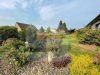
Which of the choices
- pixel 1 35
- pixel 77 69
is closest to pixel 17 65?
pixel 77 69

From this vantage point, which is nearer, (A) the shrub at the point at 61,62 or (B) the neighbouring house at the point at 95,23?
(A) the shrub at the point at 61,62

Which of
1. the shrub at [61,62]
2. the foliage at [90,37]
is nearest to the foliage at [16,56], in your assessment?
the shrub at [61,62]

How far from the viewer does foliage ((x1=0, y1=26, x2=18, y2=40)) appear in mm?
31391

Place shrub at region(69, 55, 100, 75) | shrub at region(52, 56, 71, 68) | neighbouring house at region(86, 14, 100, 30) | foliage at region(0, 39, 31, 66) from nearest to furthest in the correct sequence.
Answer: shrub at region(69, 55, 100, 75) < shrub at region(52, 56, 71, 68) < foliage at region(0, 39, 31, 66) < neighbouring house at region(86, 14, 100, 30)

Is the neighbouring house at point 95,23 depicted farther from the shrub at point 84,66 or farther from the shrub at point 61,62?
the shrub at point 84,66

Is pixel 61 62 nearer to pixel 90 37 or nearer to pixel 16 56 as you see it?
pixel 16 56

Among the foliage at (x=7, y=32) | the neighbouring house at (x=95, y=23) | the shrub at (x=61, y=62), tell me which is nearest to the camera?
the shrub at (x=61, y=62)

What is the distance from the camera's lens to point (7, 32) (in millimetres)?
31906

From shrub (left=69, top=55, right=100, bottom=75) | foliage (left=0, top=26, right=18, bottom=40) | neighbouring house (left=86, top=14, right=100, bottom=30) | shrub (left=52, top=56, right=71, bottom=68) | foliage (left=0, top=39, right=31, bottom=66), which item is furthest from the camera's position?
neighbouring house (left=86, top=14, right=100, bottom=30)

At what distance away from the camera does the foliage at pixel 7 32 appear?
103 ft

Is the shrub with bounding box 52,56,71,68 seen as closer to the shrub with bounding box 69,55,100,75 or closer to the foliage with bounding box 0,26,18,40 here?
the shrub with bounding box 69,55,100,75

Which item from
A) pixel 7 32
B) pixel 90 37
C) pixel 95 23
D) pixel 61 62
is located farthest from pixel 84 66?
pixel 95 23

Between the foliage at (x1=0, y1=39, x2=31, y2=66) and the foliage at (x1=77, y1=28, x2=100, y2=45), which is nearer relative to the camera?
the foliage at (x1=0, y1=39, x2=31, y2=66)

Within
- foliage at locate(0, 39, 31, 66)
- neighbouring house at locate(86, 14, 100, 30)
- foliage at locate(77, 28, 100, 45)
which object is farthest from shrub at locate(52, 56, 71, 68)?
neighbouring house at locate(86, 14, 100, 30)
